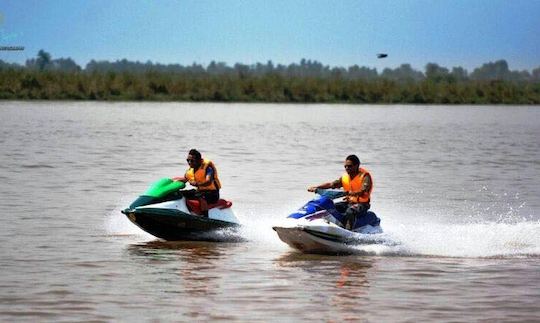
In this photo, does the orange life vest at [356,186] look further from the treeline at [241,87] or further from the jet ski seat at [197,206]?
the treeline at [241,87]

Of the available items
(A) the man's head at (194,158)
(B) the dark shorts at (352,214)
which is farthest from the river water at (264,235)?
(A) the man's head at (194,158)

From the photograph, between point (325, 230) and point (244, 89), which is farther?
point (244, 89)

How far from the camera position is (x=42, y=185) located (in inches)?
1001

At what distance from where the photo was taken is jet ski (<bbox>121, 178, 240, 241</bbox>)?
1677cm

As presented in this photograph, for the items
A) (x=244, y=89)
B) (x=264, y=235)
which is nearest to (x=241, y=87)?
(x=244, y=89)

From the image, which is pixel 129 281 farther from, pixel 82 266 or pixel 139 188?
pixel 139 188

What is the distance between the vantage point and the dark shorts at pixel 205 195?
1720cm

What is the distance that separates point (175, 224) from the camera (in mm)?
16906

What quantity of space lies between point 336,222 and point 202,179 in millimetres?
2105

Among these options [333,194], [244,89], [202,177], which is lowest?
[333,194]

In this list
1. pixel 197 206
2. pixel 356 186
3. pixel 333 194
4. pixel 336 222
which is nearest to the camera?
pixel 336 222

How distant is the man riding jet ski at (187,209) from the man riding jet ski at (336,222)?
1.36 meters

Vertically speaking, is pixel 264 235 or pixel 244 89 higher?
pixel 244 89

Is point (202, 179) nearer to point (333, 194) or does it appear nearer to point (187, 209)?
point (187, 209)
